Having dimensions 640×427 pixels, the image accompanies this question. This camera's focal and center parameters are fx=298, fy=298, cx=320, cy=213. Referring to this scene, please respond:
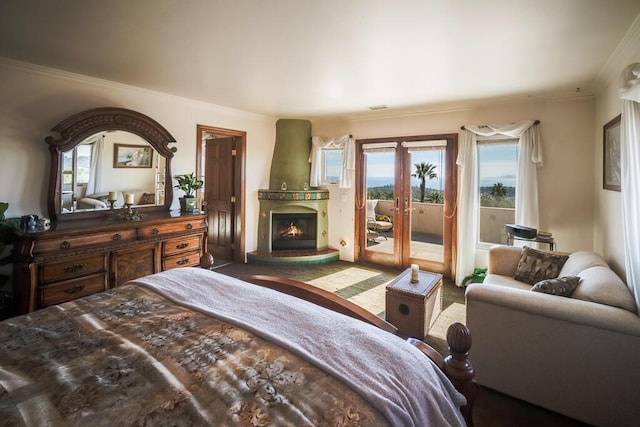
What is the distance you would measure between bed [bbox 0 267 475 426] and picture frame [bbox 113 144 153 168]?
252 cm

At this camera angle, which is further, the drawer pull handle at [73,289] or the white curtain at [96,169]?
the white curtain at [96,169]

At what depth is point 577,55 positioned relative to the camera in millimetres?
2504

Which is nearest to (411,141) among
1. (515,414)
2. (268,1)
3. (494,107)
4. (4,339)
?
(494,107)

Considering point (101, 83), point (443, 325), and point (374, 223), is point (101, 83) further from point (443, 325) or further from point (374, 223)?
point (443, 325)

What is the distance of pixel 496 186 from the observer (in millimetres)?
4043


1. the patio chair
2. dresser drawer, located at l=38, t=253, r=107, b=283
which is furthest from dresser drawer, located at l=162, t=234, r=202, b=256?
the patio chair

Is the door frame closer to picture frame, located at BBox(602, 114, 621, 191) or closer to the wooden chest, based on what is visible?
the wooden chest

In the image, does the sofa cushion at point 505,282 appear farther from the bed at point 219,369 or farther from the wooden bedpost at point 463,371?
the wooden bedpost at point 463,371

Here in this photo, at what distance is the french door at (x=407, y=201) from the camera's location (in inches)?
174

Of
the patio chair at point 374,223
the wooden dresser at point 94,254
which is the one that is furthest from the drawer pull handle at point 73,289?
the patio chair at point 374,223

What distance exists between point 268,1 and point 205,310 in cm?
180

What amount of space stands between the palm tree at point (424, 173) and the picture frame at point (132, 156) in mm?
3721

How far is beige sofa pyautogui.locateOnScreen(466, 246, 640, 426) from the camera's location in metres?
1.66

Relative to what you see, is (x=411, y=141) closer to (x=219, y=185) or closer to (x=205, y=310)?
(x=219, y=185)
